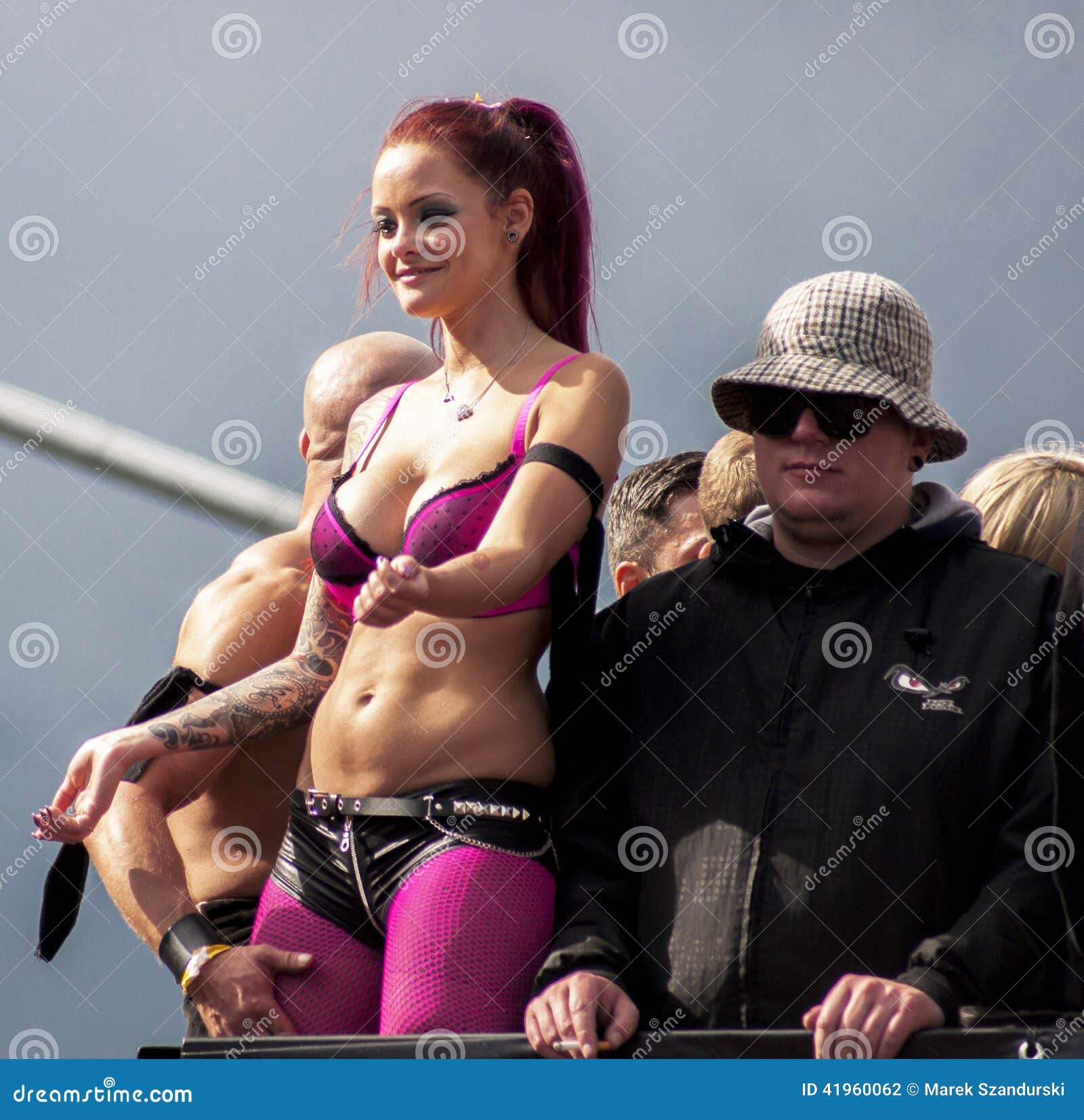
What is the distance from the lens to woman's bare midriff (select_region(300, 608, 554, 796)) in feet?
11.0

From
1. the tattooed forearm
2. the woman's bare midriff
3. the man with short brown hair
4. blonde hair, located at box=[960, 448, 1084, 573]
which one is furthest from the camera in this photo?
the man with short brown hair

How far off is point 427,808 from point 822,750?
32.3 inches

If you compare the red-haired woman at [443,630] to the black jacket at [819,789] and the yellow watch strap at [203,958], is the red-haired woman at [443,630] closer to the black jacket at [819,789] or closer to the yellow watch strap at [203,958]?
the yellow watch strap at [203,958]

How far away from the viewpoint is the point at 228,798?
443 cm

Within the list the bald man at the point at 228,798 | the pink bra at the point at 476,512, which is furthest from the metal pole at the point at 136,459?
the pink bra at the point at 476,512

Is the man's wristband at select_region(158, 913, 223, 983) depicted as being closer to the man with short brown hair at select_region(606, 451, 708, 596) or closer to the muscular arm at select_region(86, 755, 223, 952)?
the muscular arm at select_region(86, 755, 223, 952)

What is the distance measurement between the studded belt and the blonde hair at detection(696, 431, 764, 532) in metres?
1.51

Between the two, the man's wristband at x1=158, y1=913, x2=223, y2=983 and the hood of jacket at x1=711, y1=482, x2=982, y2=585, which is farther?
the man's wristband at x1=158, y1=913, x2=223, y2=983

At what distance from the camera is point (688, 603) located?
3.63 meters

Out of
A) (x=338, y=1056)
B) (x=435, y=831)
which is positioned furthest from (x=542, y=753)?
(x=338, y=1056)

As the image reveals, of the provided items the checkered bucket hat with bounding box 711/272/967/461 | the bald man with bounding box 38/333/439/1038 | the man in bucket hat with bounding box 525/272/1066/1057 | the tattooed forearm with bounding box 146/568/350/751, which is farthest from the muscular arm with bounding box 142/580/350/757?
the checkered bucket hat with bounding box 711/272/967/461

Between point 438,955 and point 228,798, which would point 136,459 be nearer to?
point 228,798

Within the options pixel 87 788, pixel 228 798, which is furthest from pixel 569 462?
pixel 228 798

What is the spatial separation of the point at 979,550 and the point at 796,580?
396mm
